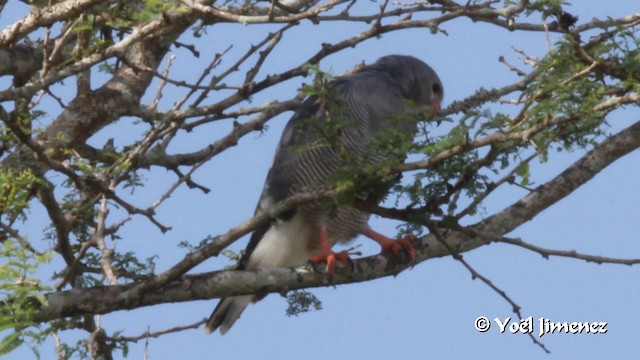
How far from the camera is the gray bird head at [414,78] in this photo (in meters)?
8.17

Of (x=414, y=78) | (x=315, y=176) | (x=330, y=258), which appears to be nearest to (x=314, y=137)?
(x=315, y=176)

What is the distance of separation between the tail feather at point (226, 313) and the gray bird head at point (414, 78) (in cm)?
165

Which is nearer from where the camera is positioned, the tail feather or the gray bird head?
the tail feather

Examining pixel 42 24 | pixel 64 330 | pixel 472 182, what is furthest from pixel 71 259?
pixel 472 182

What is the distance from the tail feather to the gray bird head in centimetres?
165

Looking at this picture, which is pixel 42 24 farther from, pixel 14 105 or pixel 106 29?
pixel 106 29

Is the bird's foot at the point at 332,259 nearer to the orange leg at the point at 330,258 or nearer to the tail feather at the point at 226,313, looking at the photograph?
the orange leg at the point at 330,258

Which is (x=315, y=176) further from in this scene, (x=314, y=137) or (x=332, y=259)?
(x=332, y=259)

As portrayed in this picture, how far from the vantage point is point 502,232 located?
21.8 feet

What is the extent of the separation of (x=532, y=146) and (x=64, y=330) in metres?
2.71

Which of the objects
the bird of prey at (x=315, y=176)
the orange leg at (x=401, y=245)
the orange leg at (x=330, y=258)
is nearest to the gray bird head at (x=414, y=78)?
the bird of prey at (x=315, y=176)

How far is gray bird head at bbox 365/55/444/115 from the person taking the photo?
8172 mm

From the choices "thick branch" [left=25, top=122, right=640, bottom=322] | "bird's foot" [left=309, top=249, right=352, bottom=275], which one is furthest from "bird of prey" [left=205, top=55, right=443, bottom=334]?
"thick branch" [left=25, top=122, right=640, bottom=322]

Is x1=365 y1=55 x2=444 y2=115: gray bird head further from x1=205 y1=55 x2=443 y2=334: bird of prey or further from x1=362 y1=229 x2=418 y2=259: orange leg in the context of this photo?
x1=362 y1=229 x2=418 y2=259: orange leg
